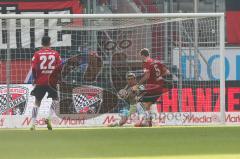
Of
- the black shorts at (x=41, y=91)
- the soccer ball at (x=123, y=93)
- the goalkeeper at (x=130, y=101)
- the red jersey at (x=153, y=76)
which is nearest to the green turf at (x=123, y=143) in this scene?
the black shorts at (x=41, y=91)

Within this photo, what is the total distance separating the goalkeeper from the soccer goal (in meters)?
0.19

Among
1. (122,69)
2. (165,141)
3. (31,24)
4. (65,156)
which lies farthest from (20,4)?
(65,156)

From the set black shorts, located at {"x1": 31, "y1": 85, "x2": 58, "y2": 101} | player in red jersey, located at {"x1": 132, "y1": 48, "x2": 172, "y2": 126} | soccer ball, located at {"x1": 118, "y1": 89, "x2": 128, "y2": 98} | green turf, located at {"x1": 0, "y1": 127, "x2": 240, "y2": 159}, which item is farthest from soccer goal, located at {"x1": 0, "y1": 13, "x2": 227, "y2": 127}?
green turf, located at {"x1": 0, "y1": 127, "x2": 240, "y2": 159}

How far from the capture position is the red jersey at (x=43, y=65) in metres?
13.4

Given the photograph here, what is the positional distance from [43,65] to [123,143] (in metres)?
3.76

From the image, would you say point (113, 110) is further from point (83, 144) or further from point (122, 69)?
point (83, 144)

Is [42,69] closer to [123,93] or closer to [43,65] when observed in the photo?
[43,65]

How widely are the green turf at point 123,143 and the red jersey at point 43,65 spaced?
4.19 ft

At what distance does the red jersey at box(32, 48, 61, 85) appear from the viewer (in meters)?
13.4

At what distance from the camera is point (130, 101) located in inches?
579

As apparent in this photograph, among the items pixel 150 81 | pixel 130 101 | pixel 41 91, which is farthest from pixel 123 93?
pixel 41 91

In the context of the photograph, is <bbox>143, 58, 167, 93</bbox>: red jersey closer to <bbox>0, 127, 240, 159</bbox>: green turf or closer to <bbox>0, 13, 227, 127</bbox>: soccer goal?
<bbox>0, 13, 227, 127</bbox>: soccer goal

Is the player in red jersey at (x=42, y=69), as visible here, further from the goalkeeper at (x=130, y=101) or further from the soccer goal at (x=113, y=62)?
the goalkeeper at (x=130, y=101)

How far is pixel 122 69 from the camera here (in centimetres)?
1590
